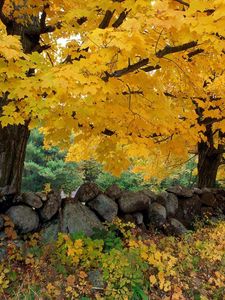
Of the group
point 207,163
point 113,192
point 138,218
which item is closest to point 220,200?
point 207,163

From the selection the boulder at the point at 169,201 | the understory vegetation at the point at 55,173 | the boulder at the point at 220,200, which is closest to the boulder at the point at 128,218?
the boulder at the point at 169,201

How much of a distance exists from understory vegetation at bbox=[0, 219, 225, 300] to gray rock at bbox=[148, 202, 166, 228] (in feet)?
6.99

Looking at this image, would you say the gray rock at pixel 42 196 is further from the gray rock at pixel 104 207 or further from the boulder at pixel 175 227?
the boulder at pixel 175 227

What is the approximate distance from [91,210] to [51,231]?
3.12 feet

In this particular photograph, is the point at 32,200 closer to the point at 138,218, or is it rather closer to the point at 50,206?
the point at 50,206

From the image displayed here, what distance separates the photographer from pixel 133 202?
7.95 metres

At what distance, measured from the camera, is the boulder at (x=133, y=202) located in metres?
7.75

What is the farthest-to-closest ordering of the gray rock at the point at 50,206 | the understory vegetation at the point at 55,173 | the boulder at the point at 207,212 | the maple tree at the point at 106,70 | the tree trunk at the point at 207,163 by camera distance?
the understory vegetation at the point at 55,173 < the tree trunk at the point at 207,163 < the boulder at the point at 207,212 < the gray rock at the point at 50,206 < the maple tree at the point at 106,70

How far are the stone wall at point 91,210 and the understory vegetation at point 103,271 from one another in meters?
0.39

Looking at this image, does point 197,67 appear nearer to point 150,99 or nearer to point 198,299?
point 150,99

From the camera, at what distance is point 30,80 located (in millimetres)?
4230

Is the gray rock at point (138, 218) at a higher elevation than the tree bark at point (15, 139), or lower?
lower

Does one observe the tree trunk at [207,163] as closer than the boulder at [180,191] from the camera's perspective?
No

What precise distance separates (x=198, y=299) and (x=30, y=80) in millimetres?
3594
